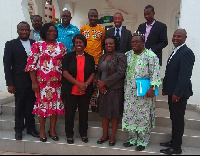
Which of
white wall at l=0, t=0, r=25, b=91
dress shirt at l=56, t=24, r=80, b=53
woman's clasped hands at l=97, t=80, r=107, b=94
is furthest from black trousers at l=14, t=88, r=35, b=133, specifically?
white wall at l=0, t=0, r=25, b=91

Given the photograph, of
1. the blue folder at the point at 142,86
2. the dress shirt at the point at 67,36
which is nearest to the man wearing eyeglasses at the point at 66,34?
the dress shirt at the point at 67,36

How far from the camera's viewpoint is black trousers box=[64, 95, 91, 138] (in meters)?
3.62

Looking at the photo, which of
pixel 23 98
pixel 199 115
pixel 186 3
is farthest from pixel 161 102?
pixel 23 98

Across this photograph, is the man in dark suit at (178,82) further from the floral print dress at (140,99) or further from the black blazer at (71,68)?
the black blazer at (71,68)

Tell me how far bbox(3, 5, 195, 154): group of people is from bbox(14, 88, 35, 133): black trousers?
16 millimetres

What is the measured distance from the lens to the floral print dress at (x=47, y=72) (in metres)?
3.48

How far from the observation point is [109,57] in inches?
140

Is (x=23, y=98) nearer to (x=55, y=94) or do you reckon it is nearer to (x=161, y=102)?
(x=55, y=94)

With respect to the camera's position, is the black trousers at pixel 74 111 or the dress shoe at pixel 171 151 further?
the black trousers at pixel 74 111

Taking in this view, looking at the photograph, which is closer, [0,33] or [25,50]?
[25,50]

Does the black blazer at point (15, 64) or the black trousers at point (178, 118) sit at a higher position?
the black blazer at point (15, 64)

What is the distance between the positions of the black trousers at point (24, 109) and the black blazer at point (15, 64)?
140 millimetres

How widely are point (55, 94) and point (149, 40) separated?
194cm

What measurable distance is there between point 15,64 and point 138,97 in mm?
2094
